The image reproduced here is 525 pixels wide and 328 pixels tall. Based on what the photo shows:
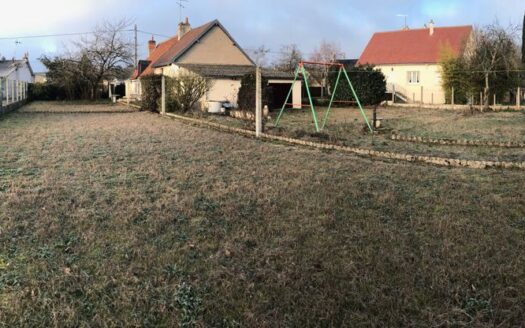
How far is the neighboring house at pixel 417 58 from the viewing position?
3519 centimetres

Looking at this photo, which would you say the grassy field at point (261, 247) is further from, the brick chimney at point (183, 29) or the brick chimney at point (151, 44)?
the brick chimney at point (151, 44)

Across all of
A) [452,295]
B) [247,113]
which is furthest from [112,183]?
[247,113]

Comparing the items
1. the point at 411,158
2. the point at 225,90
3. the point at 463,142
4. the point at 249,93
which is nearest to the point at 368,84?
the point at 225,90

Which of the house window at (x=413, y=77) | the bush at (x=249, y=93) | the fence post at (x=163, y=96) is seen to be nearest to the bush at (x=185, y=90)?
the fence post at (x=163, y=96)

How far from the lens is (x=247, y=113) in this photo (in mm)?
18938

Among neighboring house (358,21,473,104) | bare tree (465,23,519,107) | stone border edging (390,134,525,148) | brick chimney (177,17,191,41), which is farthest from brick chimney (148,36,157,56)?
stone border edging (390,134,525,148)

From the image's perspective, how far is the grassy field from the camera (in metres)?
3.08

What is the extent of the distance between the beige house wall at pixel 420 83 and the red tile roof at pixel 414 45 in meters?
0.50

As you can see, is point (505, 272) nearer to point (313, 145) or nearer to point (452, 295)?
point (452, 295)

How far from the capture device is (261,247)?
418 cm

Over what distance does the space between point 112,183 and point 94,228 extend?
6.99 ft

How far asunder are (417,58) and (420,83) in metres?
2.03

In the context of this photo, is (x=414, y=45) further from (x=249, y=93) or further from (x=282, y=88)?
(x=249, y=93)

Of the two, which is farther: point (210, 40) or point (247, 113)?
point (210, 40)
